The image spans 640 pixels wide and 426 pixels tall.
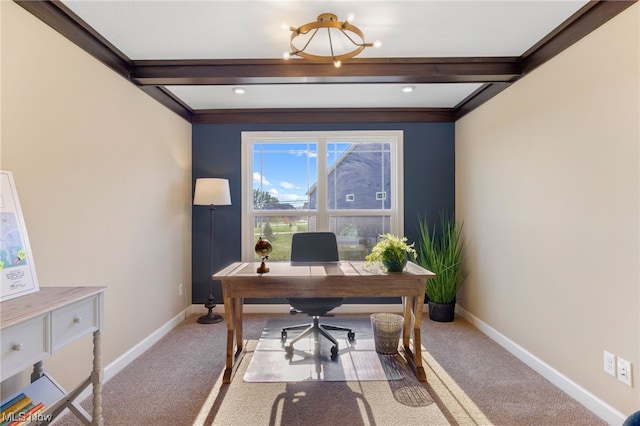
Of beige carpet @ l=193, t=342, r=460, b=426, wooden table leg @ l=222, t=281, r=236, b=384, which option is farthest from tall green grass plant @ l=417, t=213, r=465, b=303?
wooden table leg @ l=222, t=281, r=236, b=384

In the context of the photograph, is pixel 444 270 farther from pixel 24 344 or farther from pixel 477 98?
pixel 24 344

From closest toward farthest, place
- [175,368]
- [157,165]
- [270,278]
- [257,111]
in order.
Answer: [270,278] < [175,368] < [157,165] < [257,111]

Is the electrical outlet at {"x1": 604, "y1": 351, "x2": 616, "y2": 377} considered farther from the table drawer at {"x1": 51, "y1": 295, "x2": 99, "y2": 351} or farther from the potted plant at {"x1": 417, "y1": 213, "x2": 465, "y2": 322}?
the table drawer at {"x1": 51, "y1": 295, "x2": 99, "y2": 351}

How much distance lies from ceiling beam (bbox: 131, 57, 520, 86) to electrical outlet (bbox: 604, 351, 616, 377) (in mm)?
2085

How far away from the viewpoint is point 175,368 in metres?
2.54

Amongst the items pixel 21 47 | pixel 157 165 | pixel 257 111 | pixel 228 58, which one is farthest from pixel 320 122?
pixel 21 47

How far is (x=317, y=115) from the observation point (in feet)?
12.7

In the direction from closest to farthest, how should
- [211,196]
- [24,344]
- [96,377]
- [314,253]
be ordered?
1. [24,344]
2. [96,377]
3. [314,253]
4. [211,196]

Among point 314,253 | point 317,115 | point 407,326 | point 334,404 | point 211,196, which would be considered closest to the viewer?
point 334,404

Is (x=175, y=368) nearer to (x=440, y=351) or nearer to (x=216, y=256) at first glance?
(x=216, y=256)

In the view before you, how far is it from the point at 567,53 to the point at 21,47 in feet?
10.7

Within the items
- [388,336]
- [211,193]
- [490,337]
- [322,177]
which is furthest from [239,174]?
[490,337]

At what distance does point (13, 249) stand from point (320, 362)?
205 cm

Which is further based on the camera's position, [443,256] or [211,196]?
[443,256]
